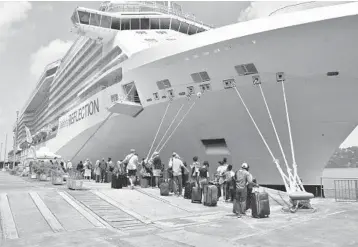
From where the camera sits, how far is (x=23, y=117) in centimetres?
5994

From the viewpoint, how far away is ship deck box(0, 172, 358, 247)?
18.8 ft

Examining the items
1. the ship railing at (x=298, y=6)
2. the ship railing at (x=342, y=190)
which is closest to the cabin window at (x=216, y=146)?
the ship railing at (x=342, y=190)

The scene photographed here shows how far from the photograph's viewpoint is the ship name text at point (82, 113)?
825 inches

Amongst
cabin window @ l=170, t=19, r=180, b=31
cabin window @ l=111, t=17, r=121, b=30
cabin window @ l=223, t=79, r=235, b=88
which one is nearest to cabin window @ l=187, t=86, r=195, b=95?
cabin window @ l=223, t=79, r=235, b=88

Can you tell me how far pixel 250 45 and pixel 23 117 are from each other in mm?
56632

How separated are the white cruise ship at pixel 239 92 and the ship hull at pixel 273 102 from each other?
0.12 ft

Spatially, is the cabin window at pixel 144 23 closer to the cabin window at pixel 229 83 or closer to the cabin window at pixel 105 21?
the cabin window at pixel 105 21

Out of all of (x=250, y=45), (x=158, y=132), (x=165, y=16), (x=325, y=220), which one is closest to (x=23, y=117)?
(x=165, y=16)

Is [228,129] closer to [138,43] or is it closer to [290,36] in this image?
[290,36]

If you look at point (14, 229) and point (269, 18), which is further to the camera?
point (269, 18)

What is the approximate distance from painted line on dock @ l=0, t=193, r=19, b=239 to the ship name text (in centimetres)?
1194

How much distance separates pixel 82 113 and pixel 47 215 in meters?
16.3

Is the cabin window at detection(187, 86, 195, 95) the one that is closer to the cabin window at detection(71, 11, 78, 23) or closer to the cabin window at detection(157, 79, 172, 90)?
the cabin window at detection(157, 79, 172, 90)

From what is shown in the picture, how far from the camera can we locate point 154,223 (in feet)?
24.2
